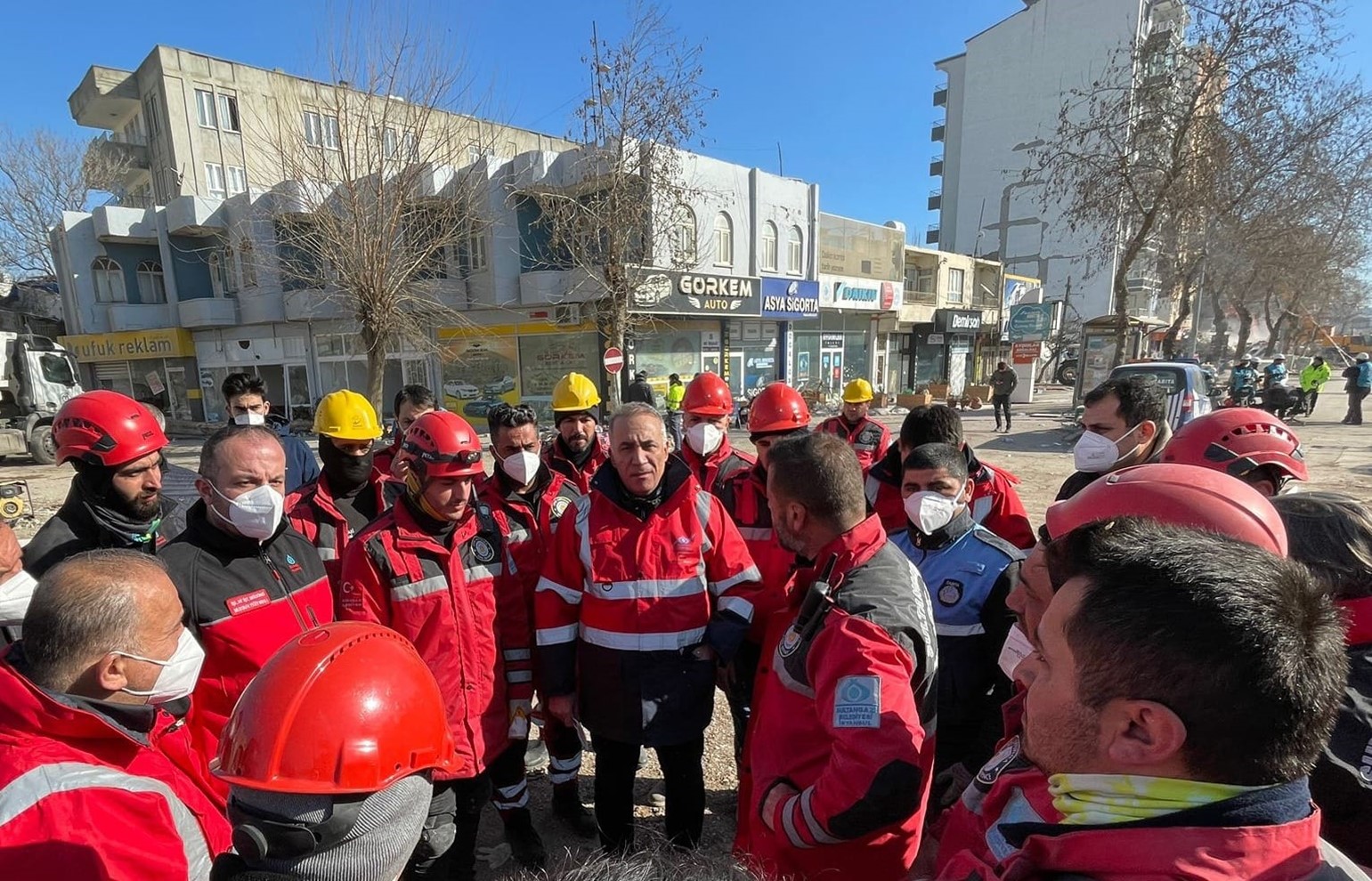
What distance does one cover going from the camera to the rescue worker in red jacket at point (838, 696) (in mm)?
1457

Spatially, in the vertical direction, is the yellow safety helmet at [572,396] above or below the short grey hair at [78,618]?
above

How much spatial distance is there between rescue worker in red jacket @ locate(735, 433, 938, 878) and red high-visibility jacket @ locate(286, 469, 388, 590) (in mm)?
2398

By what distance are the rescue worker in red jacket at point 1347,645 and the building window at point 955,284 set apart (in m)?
29.0

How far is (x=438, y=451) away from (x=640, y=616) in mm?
1042

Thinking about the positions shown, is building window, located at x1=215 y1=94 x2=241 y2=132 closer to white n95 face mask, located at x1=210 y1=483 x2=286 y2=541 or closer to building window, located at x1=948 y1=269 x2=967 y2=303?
building window, located at x1=948 y1=269 x2=967 y2=303

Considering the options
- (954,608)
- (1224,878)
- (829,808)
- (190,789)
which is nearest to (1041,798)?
(1224,878)

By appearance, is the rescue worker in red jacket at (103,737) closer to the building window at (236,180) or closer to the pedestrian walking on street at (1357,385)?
the pedestrian walking on street at (1357,385)

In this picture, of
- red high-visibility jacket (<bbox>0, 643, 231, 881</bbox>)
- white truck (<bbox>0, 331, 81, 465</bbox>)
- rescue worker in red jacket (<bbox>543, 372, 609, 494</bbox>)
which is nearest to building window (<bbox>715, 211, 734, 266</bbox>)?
rescue worker in red jacket (<bbox>543, 372, 609, 494</bbox>)

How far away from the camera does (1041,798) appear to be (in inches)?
41.1

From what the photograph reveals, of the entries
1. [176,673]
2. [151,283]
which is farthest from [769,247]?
[151,283]

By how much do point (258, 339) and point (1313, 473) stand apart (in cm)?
2821

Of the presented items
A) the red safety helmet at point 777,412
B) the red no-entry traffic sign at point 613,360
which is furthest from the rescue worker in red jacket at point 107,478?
the red no-entry traffic sign at point 613,360

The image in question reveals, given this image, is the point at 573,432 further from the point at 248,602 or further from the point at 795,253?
the point at 795,253

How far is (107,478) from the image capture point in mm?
2666
